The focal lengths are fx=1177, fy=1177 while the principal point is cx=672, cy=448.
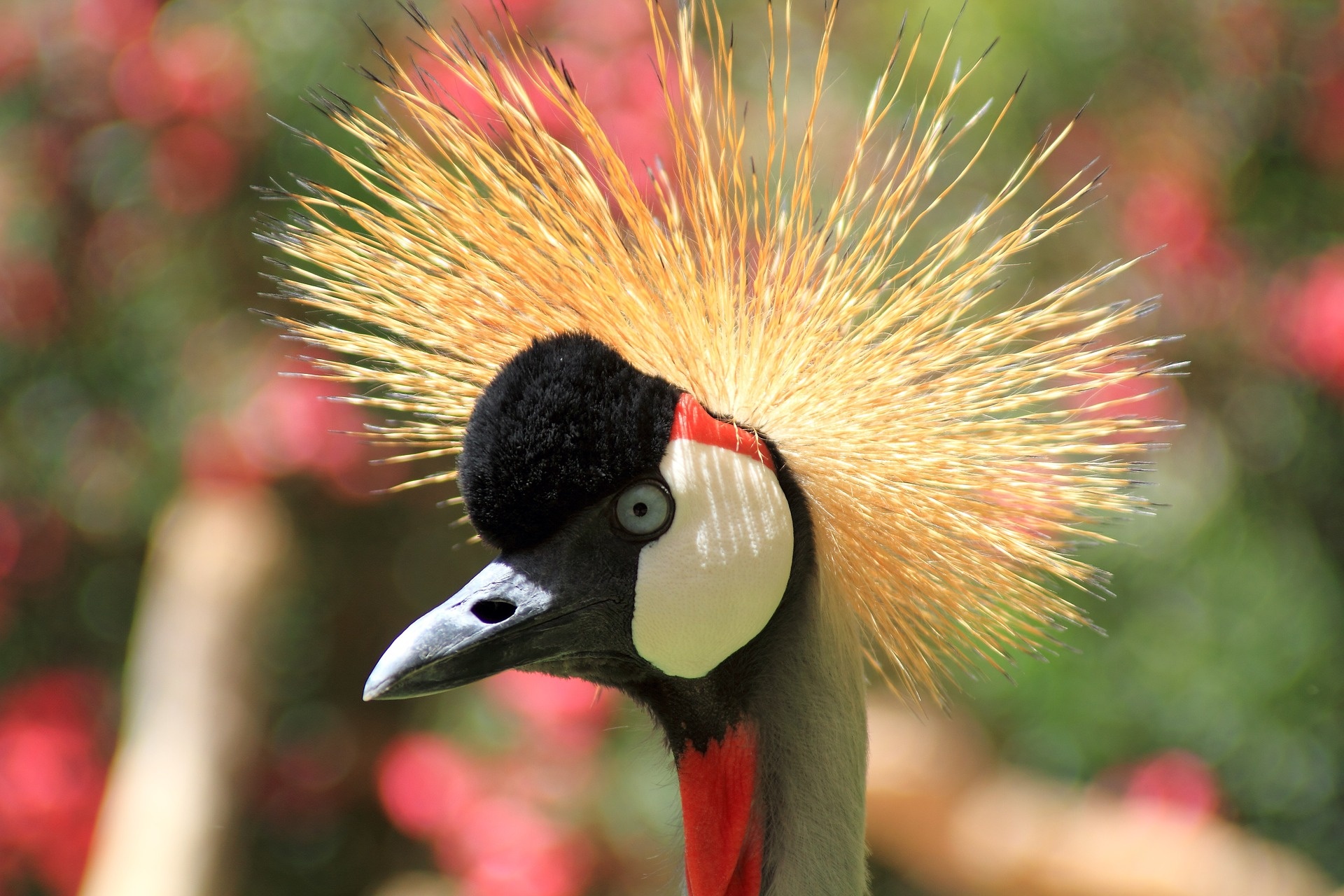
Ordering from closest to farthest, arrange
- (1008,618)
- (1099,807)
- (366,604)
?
(1008,618), (1099,807), (366,604)

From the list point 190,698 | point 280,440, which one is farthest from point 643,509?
point 190,698

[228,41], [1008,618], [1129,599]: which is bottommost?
[1129,599]

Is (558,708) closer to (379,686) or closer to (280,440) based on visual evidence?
(280,440)

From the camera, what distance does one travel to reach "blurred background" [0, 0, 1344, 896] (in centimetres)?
250

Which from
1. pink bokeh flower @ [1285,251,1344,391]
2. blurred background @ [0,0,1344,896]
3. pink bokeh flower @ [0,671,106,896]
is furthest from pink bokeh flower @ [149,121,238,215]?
pink bokeh flower @ [1285,251,1344,391]

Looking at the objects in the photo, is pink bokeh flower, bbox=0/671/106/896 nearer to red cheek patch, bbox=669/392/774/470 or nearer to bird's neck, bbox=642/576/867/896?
bird's neck, bbox=642/576/867/896

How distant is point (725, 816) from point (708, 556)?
0.28m

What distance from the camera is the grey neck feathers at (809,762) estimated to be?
1.14 metres

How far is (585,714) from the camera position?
2.43 metres

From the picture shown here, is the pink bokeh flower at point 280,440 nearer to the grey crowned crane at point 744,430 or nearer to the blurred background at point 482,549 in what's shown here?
the blurred background at point 482,549

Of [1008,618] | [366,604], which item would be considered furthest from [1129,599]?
[366,604]

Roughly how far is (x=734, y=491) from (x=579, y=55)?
168 cm

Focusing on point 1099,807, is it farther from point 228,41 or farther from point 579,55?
point 228,41

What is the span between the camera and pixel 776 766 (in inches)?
45.7
